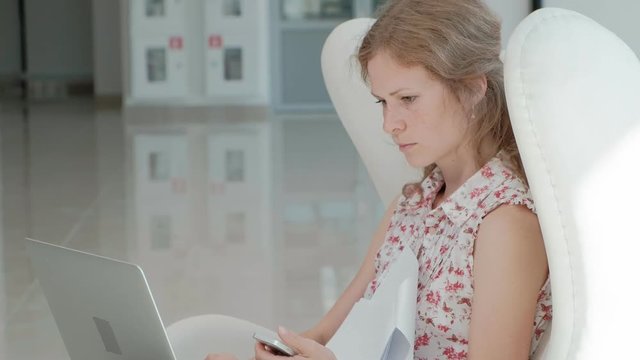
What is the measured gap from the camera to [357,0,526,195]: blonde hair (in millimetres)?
2098

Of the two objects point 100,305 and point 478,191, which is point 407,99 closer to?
point 478,191

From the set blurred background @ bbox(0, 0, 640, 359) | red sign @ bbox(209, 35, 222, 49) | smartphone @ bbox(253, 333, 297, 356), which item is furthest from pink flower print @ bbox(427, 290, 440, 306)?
red sign @ bbox(209, 35, 222, 49)

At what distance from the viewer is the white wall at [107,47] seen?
14.8 metres

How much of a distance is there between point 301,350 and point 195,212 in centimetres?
511

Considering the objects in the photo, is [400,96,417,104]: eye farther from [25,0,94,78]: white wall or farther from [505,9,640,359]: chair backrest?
[25,0,94,78]: white wall

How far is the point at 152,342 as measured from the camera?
2.03 m

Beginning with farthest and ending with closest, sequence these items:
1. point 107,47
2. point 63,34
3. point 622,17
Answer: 1. point 63,34
2. point 107,47
3. point 622,17

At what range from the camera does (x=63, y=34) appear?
1681cm

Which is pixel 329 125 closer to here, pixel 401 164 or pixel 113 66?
pixel 113 66

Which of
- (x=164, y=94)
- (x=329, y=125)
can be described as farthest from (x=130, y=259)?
(x=164, y=94)

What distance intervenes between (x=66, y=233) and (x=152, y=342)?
4.71 m

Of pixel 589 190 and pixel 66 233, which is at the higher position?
pixel 589 190

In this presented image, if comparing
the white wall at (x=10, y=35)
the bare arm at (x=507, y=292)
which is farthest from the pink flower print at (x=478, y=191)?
the white wall at (x=10, y=35)

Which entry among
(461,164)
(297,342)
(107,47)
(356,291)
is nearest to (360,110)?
(356,291)
